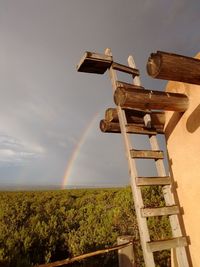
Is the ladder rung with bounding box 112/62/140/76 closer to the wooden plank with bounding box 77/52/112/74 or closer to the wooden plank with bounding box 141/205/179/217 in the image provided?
the wooden plank with bounding box 77/52/112/74

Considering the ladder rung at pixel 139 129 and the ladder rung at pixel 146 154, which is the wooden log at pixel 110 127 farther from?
the ladder rung at pixel 146 154

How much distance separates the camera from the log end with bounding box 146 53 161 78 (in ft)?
8.40

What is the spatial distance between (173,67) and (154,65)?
→ 0.19 m

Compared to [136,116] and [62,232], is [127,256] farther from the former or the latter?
[62,232]

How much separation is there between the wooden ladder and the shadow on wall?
1.79 ft

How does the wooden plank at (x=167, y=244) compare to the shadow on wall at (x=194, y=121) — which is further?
the shadow on wall at (x=194, y=121)

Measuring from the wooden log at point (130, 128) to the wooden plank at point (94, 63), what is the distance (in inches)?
34.7

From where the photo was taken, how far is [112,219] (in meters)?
10.1

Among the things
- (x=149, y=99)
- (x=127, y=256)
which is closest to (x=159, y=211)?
(x=127, y=256)

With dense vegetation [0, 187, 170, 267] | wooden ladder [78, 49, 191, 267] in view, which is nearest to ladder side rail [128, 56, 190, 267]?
wooden ladder [78, 49, 191, 267]

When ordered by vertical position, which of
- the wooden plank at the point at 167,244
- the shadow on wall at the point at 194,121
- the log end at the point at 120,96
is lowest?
the wooden plank at the point at 167,244

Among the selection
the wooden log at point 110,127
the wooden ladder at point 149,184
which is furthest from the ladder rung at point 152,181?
the wooden log at point 110,127

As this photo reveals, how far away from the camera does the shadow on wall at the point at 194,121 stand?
136 inches

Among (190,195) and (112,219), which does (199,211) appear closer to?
(190,195)
